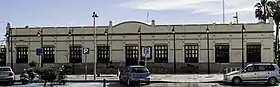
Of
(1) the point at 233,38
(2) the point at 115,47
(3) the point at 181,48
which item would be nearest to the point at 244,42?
(1) the point at 233,38

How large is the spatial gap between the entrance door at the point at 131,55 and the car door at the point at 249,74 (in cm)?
2489

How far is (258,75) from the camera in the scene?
3428 centimetres

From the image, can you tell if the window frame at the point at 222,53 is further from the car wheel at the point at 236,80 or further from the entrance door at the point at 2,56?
the entrance door at the point at 2,56

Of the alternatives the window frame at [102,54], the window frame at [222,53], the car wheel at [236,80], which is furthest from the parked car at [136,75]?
the window frame at [102,54]

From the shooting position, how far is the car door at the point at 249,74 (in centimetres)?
3441

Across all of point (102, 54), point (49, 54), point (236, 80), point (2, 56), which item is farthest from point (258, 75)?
point (2, 56)

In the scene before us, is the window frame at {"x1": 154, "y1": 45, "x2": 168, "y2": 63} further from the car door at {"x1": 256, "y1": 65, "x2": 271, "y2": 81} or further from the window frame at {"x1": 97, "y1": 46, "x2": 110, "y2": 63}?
the car door at {"x1": 256, "y1": 65, "x2": 271, "y2": 81}

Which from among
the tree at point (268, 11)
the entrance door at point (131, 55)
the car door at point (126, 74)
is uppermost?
the tree at point (268, 11)

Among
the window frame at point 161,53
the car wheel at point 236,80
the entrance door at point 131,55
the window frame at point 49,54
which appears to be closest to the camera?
the car wheel at point 236,80

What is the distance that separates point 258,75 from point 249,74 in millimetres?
619

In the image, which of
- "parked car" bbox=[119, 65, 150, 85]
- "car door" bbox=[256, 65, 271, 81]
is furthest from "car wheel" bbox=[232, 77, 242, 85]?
"parked car" bbox=[119, 65, 150, 85]

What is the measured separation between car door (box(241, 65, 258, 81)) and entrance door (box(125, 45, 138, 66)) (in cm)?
2489

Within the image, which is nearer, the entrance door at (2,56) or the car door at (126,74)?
the car door at (126,74)

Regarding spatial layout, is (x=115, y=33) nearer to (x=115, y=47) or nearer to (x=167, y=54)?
(x=115, y=47)
